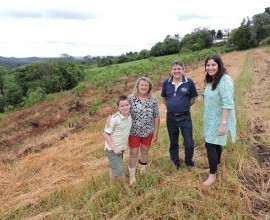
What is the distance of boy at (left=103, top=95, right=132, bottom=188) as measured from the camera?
156 inches

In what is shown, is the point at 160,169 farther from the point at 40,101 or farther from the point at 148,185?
the point at 40,101

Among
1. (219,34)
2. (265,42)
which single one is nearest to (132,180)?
(265,42)

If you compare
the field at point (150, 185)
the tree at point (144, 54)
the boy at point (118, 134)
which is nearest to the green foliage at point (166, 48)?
the tree at point (144, 54)

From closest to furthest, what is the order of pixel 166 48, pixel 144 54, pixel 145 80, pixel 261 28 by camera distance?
pixel 145 80
pixel 261 28
pixel 166 48
pixel 144 54

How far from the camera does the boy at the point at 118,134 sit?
13.0 ft

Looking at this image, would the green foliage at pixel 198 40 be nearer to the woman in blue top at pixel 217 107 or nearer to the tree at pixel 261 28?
the tree at pixel 261 28

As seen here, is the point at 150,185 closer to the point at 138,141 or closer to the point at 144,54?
the point at 138,141

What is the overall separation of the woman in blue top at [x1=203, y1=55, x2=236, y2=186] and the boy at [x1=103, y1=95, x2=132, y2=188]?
38.6 inches

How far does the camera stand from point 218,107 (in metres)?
3.97

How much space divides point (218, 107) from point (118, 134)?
1236 mm

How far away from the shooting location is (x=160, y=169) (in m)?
4.61

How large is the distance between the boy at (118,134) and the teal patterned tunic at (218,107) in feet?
3.15

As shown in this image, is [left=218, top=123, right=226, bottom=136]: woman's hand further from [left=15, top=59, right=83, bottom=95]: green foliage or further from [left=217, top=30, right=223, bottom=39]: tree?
[left=217, top=30, right=223, bottom=39]: tree

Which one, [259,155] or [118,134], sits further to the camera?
[259,155]
